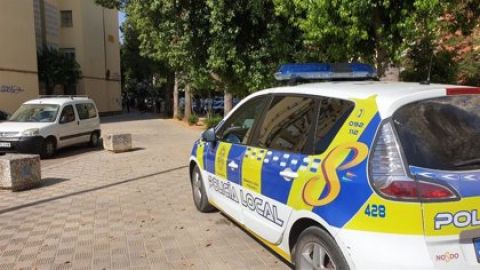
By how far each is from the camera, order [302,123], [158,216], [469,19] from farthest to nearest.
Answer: [469,19] → [158,216] → [302,123]

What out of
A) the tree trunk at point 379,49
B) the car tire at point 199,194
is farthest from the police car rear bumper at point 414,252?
the tree trunk at point 379,49

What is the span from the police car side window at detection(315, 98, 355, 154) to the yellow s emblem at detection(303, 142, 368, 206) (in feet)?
0.50

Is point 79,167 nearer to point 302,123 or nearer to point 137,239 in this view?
point 137,239

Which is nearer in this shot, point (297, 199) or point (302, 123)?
point (297, 199)

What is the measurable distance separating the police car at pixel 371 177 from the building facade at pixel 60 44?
2356 centimetres

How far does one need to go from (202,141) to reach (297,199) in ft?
8.93

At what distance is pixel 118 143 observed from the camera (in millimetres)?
14828

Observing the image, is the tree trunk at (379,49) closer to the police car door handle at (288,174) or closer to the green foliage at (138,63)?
the police car door handle at (288,174)

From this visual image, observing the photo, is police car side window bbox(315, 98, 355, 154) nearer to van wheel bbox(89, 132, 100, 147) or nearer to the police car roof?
the police car roof

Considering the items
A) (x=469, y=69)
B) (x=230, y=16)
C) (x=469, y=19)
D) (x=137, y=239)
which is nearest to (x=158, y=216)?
(x=137, y=239)

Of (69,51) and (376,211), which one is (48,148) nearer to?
(376,211)

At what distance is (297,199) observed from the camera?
3801 mm

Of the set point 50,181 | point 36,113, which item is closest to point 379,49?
point 50,181

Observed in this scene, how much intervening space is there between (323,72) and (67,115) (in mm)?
11572
